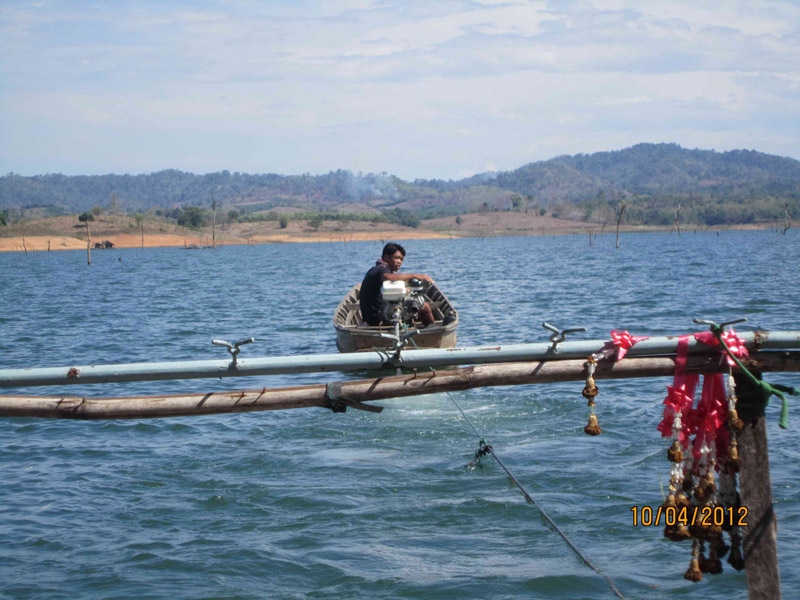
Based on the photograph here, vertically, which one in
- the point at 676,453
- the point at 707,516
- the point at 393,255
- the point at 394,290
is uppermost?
the point at 393,255

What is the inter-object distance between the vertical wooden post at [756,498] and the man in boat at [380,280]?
8.50m

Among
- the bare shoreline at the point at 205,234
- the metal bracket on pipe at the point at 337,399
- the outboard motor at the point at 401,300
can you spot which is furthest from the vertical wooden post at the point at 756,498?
the bare shoreline at the point at 205,234

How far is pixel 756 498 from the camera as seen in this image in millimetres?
4254

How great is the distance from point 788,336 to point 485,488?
15.7ft

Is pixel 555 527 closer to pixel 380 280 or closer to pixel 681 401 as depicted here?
pixel 681 401

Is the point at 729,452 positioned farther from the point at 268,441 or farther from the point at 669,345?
the point at 268,441

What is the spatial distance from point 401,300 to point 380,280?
1.62m

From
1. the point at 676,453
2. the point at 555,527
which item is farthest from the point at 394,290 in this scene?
the point at 676,453

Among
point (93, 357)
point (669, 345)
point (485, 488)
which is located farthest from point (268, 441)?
point (93, 357)

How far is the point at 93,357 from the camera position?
754 inches

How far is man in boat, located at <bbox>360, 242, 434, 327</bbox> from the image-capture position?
13102 mm

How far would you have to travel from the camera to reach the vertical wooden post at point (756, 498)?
4234mm

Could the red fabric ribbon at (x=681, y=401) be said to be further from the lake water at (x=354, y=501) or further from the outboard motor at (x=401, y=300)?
the outboard motor at (x=401, y=300)

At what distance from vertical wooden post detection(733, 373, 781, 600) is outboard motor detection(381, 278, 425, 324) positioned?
21.8 feet
